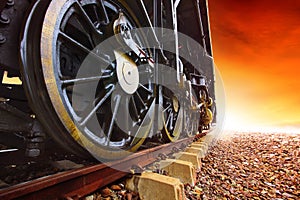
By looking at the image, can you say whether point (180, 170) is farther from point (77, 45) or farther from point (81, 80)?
point (77, 45)

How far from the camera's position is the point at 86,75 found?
1390 mm

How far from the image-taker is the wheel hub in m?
1.47

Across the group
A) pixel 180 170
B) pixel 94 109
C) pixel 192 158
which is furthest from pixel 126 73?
pixel 192 158

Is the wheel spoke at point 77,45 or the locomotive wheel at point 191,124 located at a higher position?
the wheel spoke at point 77,45

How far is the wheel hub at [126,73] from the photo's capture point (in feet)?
4.82

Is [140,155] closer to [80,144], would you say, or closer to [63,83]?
[80,144]

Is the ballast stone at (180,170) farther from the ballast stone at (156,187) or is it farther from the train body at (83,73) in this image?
the ballast stone at (156,187)

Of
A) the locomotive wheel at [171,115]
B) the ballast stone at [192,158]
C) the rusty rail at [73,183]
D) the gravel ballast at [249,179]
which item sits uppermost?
the locomotive wheel at [171,115]

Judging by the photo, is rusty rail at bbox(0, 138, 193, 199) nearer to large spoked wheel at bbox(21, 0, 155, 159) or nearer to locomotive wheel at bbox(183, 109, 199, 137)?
large spoked wheel at bbox(21, 0, 155, 159)

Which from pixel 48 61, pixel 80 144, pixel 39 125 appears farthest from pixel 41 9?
pixel 80 144

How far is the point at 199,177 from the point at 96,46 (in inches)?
63.9

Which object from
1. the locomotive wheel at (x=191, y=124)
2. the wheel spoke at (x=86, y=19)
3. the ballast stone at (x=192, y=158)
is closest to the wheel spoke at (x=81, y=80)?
the wheel spoke at (x=86, y=19)

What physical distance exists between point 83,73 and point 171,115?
5.71ft

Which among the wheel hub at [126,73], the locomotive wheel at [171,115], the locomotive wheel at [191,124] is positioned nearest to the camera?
the wheel hub at [126,73]
